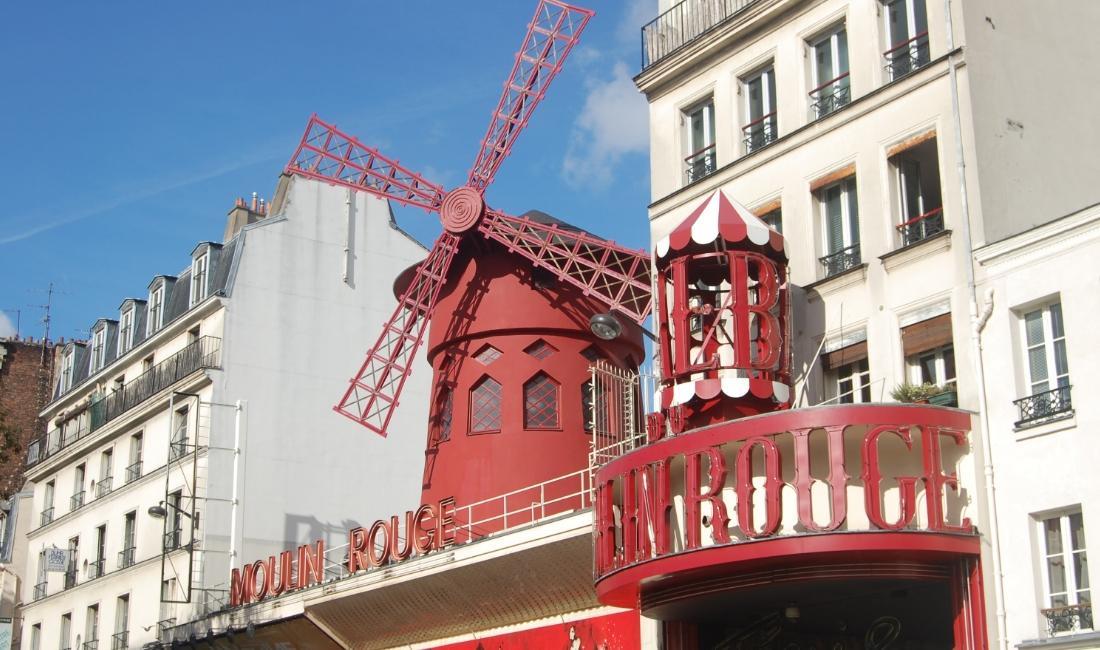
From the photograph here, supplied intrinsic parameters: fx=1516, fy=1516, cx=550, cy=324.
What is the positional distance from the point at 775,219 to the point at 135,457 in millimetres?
17755

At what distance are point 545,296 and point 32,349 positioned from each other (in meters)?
23.5

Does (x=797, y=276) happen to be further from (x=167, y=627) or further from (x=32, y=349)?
(x=32, y=349)

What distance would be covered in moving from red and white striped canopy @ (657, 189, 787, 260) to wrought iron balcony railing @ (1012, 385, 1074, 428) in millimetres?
2944

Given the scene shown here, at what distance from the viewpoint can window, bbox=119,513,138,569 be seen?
2892 cm

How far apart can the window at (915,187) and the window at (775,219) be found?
5.19 ft

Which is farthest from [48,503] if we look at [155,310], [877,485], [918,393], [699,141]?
[877,485]

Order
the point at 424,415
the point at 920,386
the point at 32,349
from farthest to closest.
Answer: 1. the point at 32,349
2. the point at 424,415
3. the point at 920,386

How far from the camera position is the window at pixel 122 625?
1115 inches

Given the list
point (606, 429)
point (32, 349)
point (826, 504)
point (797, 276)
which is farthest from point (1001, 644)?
point (32, 349)

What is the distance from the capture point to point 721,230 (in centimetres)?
1430

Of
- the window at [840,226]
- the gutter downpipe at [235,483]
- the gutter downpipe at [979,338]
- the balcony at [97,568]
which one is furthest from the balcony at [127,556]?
the gutter downpipe at [979,338]

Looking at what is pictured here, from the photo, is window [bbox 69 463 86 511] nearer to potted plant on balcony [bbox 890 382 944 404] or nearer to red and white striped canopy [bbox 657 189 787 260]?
red and white striped canopy [bbox 657 189 787 260]

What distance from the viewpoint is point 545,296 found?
21656 mm

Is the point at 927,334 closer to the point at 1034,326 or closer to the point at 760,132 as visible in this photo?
the point at 1034,326
